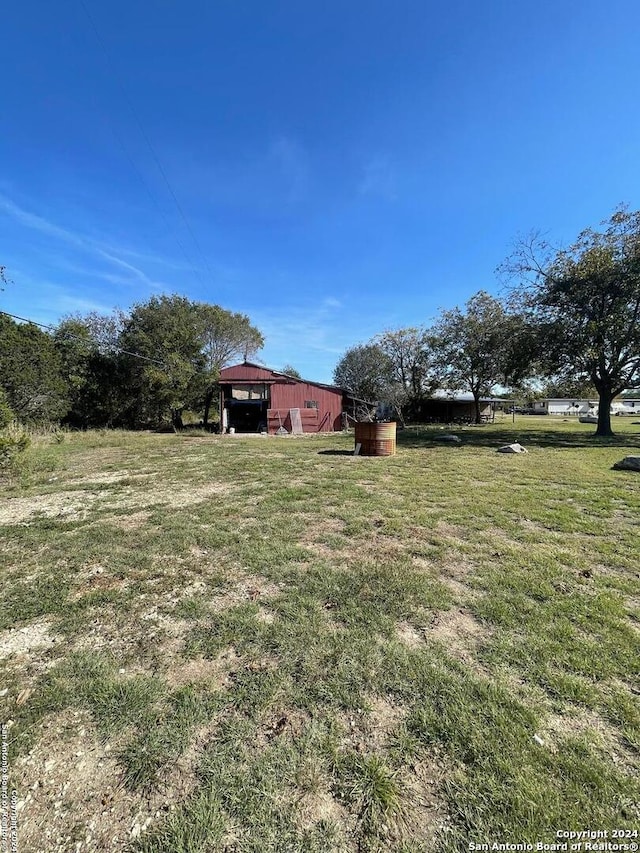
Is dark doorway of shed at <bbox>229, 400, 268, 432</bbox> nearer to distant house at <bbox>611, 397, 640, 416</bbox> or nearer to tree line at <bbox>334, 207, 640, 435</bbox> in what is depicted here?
tree line at <bbox>334, 207, 640, 435</bbox>

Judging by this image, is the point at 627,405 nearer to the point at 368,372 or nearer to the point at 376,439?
the point at 368,372

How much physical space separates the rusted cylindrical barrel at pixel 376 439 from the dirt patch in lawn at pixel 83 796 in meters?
8.76

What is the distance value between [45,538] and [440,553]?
4.44 m

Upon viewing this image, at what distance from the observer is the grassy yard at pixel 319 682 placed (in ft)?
4.22

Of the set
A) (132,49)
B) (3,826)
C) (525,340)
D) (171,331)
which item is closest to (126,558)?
(3,826)

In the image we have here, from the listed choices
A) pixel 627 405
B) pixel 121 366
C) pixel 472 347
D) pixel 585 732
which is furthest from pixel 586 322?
pixel 627 405

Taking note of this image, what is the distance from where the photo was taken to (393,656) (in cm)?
208

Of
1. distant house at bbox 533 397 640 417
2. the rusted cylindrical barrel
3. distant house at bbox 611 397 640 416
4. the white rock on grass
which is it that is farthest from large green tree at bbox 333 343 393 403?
distant house at bbox 611 397 640 416

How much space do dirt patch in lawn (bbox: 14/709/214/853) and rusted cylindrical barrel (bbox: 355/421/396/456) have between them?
345 inches

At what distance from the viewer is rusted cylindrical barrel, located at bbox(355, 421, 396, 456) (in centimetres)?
1002

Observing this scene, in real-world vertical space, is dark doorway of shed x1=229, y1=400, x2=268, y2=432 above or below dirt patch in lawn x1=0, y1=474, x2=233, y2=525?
above

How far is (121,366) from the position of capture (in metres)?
22.4

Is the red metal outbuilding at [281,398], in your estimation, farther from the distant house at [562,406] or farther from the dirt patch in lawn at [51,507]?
the distant house at [562,406]

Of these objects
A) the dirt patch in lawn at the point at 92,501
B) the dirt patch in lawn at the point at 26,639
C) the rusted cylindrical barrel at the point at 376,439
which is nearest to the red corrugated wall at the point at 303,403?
the rusted cylindrical barrel at the point at 376,439
